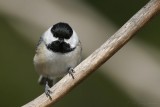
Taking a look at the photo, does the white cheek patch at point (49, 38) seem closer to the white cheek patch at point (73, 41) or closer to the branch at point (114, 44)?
the white cheek patch at point (73, 41)

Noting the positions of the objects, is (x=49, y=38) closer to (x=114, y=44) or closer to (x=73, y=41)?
(x=73, y=41)

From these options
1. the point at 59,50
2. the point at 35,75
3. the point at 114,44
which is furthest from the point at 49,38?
the point at 35,75

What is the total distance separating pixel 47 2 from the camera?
3514 millimetres

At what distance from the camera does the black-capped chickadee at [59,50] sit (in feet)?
8.55

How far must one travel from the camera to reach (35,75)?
4.09 m

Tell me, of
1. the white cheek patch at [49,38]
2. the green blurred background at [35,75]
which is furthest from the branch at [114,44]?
the green blurred background at [35,75]

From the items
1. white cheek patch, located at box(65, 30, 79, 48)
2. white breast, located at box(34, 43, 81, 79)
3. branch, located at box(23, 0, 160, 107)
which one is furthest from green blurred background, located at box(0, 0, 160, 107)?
branch, located at box(23, 0, 160, 107)

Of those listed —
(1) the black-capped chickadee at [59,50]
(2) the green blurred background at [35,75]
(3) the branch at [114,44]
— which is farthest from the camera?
(2) the green blurred background at [35,75]

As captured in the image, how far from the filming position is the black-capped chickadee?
103 inches

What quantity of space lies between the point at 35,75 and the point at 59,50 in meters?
1.50

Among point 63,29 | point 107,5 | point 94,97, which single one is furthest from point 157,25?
point 63,29

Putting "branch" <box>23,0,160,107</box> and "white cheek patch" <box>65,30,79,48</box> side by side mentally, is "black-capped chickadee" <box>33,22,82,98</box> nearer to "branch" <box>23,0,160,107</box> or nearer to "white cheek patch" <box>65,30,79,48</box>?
"white cheek patch" <box>65,30,79,48</box>

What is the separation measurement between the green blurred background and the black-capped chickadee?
0.95 m

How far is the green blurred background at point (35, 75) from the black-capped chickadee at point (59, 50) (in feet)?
3.12
